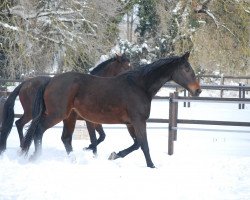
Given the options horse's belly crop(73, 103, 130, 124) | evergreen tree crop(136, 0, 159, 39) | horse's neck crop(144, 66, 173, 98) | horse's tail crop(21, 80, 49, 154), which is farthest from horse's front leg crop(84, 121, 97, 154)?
evergreen tree crop(136, 0, 159, 39)

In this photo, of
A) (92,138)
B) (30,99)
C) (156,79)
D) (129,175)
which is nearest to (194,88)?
(156,79)

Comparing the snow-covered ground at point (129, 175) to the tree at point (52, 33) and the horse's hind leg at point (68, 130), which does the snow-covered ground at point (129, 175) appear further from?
the tree at point (52, 33)

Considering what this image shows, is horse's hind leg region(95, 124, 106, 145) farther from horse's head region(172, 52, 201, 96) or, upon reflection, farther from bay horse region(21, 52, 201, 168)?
horse's head region(172, 52, 201, 96)

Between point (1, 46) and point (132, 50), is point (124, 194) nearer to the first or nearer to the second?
point (1, 46)

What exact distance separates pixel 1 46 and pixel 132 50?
9.38 metres

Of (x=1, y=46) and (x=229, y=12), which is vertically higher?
(x=229, y=12)

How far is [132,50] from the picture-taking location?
967 inches

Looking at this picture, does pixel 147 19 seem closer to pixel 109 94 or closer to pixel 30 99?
pixel 30 99

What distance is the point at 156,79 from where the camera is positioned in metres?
6.86

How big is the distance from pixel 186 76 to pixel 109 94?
1.15 meters

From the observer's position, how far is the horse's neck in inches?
269

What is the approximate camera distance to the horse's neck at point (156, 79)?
682 centimetres

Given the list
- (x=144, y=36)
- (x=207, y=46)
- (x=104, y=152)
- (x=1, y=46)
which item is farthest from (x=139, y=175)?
(x=144, y=36)

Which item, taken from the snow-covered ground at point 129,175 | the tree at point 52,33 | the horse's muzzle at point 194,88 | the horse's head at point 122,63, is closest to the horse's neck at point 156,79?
the horse's muzzle at point 194,88
